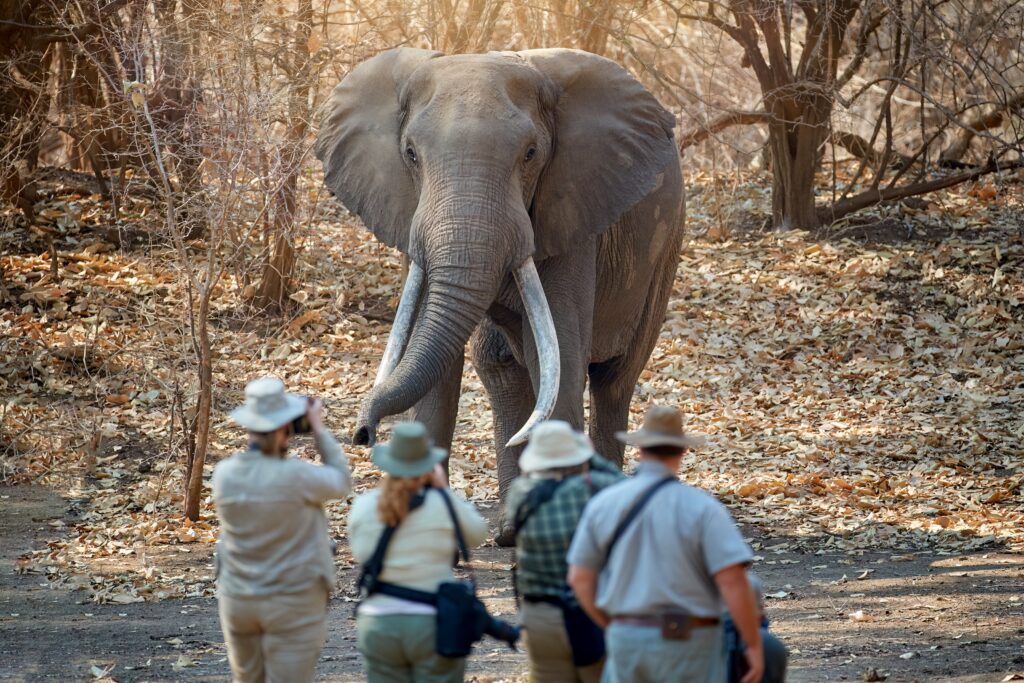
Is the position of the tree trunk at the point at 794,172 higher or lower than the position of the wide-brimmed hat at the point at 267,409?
lower

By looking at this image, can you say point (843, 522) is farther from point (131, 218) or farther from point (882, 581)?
point (131, 218)

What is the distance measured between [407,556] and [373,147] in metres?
4.89

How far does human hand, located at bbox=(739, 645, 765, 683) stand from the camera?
4.75 metres

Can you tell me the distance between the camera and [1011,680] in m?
7.03

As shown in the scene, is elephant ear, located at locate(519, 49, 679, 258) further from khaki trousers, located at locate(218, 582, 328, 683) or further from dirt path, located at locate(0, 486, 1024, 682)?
khaki trousers, located at locate(218, 582, 328, 683)

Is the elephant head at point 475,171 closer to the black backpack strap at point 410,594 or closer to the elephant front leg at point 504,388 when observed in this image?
the elephant front leg at point 504,388

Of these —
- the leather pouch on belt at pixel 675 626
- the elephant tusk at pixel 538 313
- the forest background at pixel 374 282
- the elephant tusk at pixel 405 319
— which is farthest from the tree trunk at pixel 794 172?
the leather pouch on belt at pixel 675 626

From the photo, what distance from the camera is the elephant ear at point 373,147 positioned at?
9445 millimetres

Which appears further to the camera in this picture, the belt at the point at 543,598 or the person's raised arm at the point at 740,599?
the belt at the point at 543,598

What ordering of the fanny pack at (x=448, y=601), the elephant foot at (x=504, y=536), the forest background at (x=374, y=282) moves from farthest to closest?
the forest background at (x=374, y=282) < the elephant foot at (x=504, y=536) < the fanny pack at (x=448, y=601)

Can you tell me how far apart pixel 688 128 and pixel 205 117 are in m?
9.60

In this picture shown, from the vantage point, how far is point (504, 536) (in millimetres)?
10133

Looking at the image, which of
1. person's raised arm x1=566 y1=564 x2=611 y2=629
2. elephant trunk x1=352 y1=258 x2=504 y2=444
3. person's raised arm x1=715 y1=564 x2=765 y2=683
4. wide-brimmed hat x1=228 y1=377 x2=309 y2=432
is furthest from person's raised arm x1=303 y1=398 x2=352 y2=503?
elephant trunk x1=352 y1=258 x2=504 y2=444

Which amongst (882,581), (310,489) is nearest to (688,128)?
(882,581)
